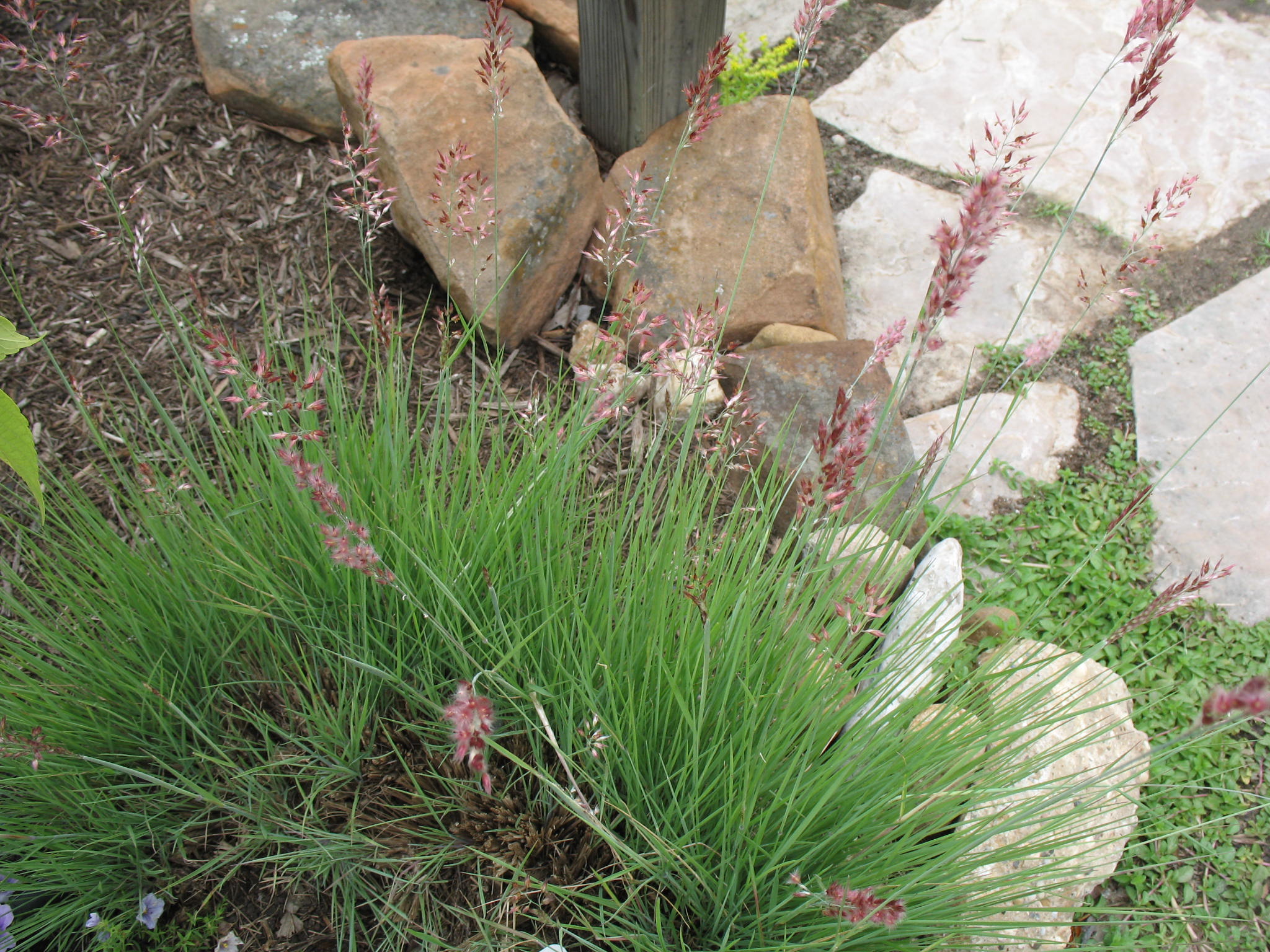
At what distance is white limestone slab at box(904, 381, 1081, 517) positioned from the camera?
2750mm

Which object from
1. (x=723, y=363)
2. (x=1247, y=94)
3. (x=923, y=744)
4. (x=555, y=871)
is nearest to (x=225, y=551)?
(x=555, y=871)

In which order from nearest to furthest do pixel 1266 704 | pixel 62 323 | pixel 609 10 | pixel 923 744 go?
pixel 1266 704
pixel 923 744
pixel 62 323
pixel 609 10

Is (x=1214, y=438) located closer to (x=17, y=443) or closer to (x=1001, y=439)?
(x=1001, y=439)

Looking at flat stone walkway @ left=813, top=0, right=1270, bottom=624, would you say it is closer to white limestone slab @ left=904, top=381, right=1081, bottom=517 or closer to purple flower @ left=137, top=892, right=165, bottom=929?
white limestone slab @ left=904, top=381, right=1081, bottom=517

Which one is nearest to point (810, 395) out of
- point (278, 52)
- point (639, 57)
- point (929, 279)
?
point (929, 279)

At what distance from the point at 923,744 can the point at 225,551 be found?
1.45m

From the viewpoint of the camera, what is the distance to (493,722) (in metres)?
1.26

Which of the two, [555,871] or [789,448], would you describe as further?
[789,448]

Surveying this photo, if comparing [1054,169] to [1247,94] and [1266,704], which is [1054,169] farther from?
[1266,704]

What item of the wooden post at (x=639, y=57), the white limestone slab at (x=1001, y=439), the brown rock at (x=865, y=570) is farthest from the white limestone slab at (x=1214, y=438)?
the wooden post at (x=639, y=57)

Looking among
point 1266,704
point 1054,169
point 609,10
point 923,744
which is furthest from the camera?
point 1054,169

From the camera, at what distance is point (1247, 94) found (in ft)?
12.1

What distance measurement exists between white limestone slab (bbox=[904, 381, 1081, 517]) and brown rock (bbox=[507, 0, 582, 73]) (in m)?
2.14

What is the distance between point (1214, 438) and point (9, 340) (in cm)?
331
